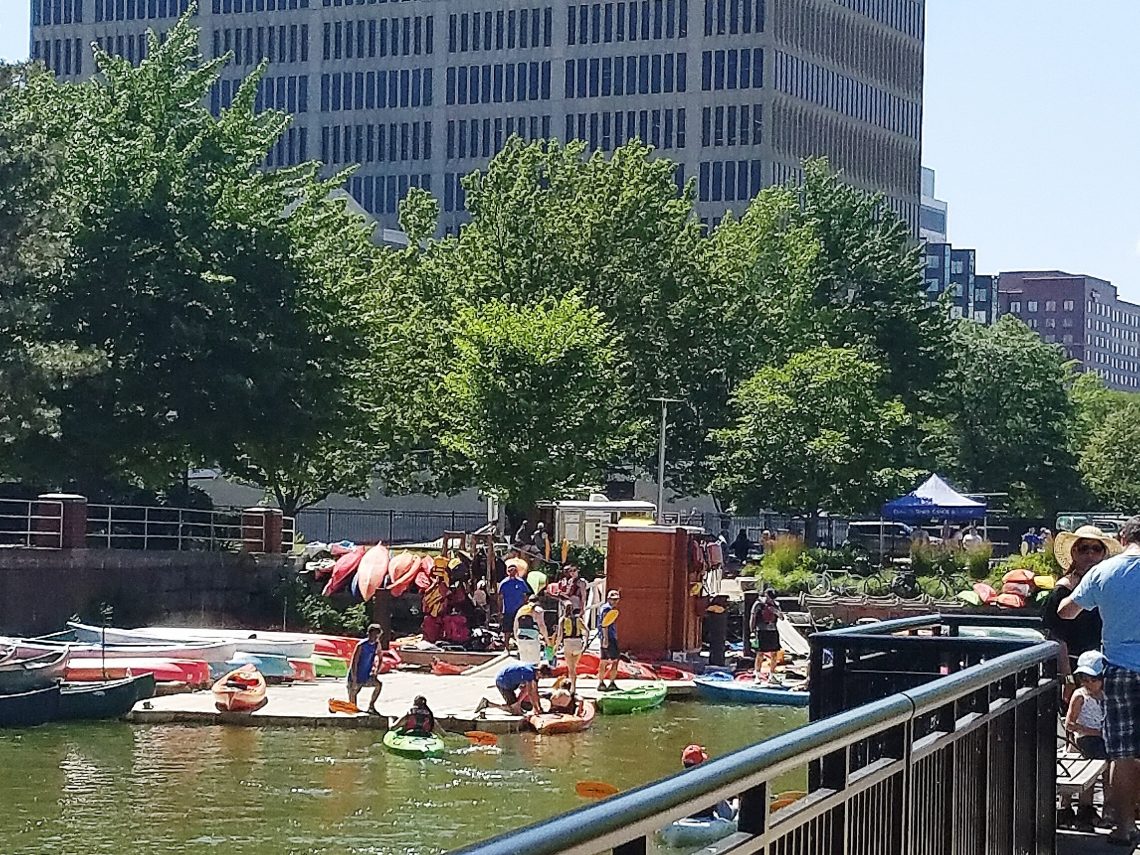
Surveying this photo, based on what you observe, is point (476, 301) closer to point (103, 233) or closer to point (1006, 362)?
point (103, 233)

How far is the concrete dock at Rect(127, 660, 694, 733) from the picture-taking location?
2794 cm

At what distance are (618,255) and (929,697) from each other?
5876cm

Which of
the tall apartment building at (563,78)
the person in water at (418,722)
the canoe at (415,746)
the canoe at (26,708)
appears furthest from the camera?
the tall apartment building at (563,78)

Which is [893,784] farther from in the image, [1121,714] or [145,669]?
[145,669]

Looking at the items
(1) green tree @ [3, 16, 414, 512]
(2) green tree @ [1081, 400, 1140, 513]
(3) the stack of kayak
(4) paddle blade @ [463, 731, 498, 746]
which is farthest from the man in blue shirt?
(2) green tree @ [1081, 400, 1140, 513]

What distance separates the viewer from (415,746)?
2555 cm

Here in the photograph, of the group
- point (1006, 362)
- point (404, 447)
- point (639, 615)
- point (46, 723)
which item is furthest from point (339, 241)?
point (1006, 362)

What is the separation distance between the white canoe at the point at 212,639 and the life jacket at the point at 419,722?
32.1ft

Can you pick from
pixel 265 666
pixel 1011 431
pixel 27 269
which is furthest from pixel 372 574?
pixel 1011 431

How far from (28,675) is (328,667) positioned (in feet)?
27.3

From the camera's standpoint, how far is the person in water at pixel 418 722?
86.0 ft

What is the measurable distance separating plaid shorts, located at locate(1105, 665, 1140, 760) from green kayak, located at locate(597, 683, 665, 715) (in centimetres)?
2158

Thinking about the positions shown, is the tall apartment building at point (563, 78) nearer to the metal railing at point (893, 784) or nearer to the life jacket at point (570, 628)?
the life jacket at point (570, 628)

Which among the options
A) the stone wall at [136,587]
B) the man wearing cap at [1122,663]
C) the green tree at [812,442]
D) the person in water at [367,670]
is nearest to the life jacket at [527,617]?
the person in water at [367,670]
